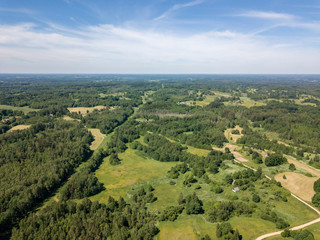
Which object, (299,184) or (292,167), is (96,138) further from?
(299,184)

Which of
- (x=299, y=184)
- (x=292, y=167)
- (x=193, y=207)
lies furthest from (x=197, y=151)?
(x=193, y=207)

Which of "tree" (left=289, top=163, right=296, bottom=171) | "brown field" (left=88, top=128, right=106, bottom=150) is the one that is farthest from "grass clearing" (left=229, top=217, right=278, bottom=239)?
"brown field" (left=88, top=128, right=106, bottom=150)

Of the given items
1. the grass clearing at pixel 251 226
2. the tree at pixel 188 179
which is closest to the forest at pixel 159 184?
the grass clearing at pixel 251 226

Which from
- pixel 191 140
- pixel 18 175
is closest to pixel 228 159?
pixel 191 140

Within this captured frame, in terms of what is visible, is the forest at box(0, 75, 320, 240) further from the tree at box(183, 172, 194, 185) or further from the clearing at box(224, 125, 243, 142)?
the clearing at box(224, 125, 243, 142)

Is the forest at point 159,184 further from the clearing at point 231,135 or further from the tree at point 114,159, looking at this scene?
the clearing at point 231,135
